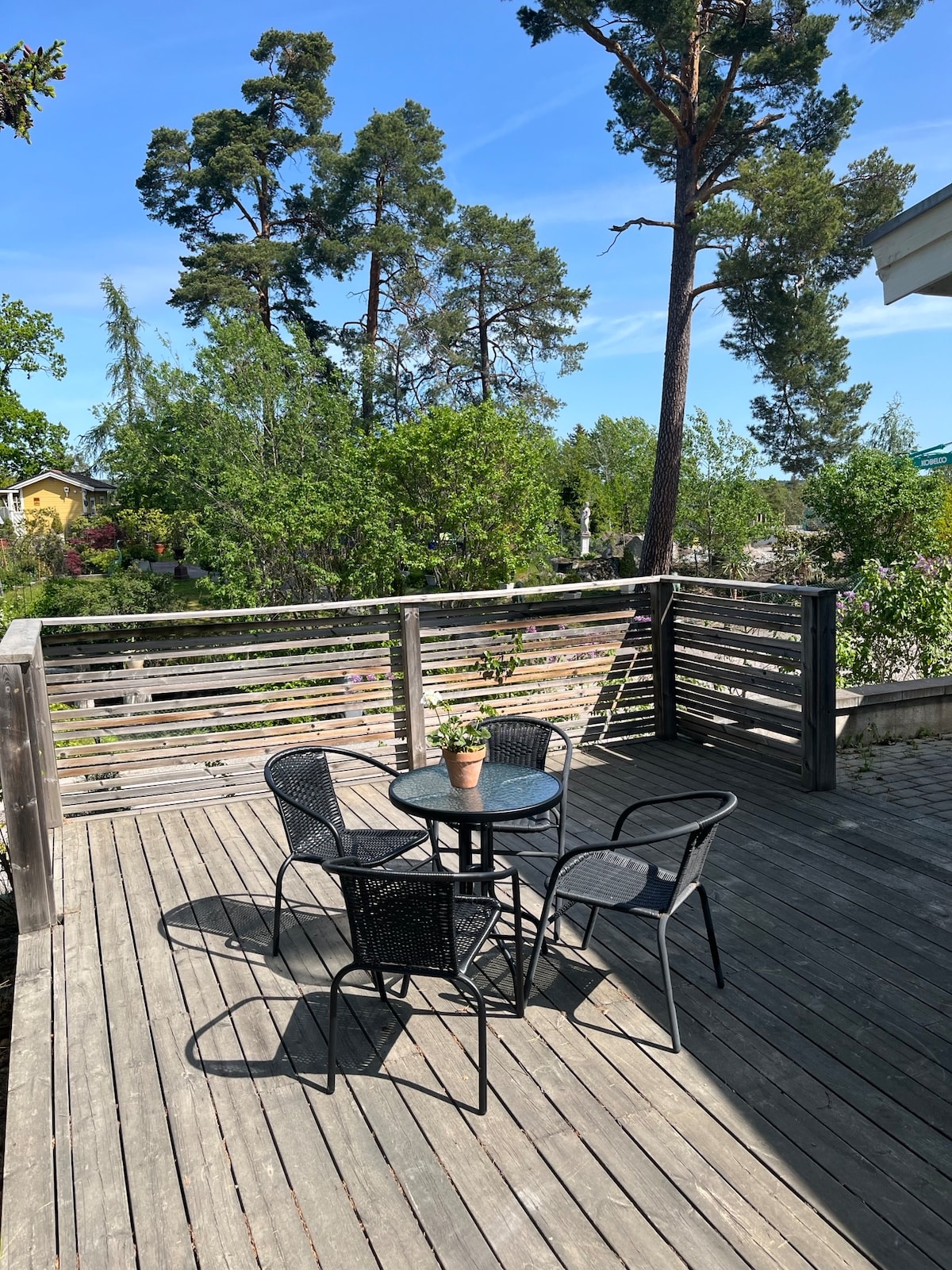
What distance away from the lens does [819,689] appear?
488 centimetres

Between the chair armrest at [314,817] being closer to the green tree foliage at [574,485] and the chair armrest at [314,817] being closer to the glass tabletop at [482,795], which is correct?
the glass tabletop at [482,795]

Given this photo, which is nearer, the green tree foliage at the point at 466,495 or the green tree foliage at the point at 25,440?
the green tree foliage at the point at 466,495

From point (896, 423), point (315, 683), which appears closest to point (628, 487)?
point (896, 423)

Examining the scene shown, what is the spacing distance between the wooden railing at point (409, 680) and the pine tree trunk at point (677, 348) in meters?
7.53

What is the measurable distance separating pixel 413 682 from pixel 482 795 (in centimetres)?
233

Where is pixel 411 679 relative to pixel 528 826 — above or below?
above

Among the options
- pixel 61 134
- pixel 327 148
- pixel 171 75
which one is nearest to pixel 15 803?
pixel 327 148

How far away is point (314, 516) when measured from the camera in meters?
12.3

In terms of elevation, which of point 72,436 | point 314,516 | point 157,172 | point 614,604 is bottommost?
point 614,604

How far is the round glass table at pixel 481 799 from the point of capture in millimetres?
2975

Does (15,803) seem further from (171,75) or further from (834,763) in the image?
(171,75)

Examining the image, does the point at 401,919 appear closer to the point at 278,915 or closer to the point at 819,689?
the point at 278,915

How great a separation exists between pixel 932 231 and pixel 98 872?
419 cm

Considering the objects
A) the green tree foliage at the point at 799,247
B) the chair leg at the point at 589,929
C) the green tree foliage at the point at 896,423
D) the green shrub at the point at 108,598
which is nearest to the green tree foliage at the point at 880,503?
the green tree foliage at the point at 799,247
